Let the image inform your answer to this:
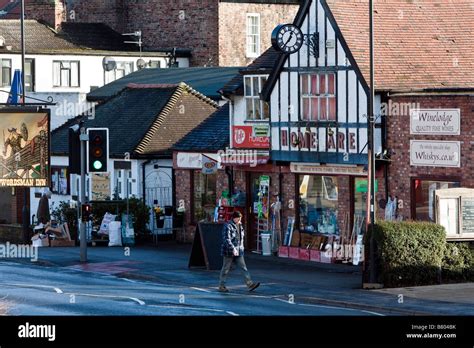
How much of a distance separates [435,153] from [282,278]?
527 cm

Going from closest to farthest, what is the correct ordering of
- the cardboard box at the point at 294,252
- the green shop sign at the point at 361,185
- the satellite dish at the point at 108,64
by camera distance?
the green shop sign at the point at 361,185 → the cardboard box at the point at 294,252 → the satellite dish at the point at 108,64

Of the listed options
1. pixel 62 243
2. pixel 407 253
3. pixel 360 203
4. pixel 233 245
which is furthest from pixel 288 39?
pixel 62 243

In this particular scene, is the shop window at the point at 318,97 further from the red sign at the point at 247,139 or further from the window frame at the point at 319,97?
the red sign at the point at 247,139

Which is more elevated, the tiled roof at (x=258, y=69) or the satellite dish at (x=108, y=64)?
the satellite dish at (x=108, y=64)

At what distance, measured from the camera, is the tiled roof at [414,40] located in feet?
118

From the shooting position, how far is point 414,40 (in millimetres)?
37656

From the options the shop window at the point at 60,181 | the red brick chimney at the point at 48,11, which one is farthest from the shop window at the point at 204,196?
the red brick chimney at the point at 48,11

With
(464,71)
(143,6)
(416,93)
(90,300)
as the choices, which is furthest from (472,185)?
(143,6)

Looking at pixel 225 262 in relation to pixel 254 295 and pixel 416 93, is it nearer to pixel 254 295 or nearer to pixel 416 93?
pixel 254 295

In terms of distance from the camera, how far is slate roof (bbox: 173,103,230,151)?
141ft

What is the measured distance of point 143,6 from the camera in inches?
2714

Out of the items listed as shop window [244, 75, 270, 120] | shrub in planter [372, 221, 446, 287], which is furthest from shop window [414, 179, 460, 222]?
shop window [244, 75, 270, 120]

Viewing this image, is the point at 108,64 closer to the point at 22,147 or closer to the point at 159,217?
the point at 159,217

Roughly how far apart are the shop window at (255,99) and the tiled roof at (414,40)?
4.30 m
